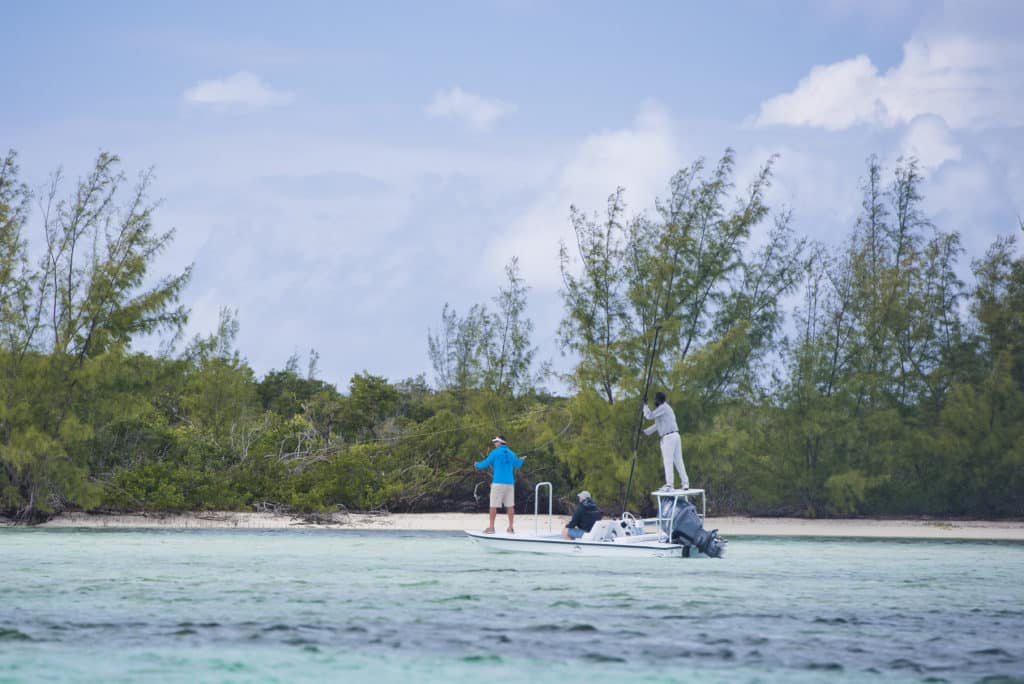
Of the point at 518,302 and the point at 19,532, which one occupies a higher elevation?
the point at 518,302

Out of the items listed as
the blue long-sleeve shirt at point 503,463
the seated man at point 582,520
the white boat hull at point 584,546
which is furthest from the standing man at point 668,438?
the blue long-sleeve shirt at point 503,463

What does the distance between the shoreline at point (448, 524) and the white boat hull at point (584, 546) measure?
7.41 meters

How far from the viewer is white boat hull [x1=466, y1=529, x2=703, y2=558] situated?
19094 mm


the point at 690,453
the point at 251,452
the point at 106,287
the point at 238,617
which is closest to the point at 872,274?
the point at 690,453

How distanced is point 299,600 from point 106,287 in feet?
52.2

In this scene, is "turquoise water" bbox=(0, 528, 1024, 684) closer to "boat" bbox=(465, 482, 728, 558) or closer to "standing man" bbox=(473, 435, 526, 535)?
"boat" bbox=(465, 482, 728, 558)

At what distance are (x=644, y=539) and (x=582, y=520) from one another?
1.03 meters

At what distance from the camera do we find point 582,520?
20.2 meters

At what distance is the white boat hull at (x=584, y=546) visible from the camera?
752 inches

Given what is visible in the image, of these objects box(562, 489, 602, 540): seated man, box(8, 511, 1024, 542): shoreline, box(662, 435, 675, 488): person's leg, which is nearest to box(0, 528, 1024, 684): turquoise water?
box(562, 489, 602, 540): seated man

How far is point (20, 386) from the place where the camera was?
27.1m

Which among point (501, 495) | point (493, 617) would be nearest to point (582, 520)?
point (501, 495)

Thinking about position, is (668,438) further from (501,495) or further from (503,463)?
(501,495)

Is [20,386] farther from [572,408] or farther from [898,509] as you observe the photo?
[898,509]
